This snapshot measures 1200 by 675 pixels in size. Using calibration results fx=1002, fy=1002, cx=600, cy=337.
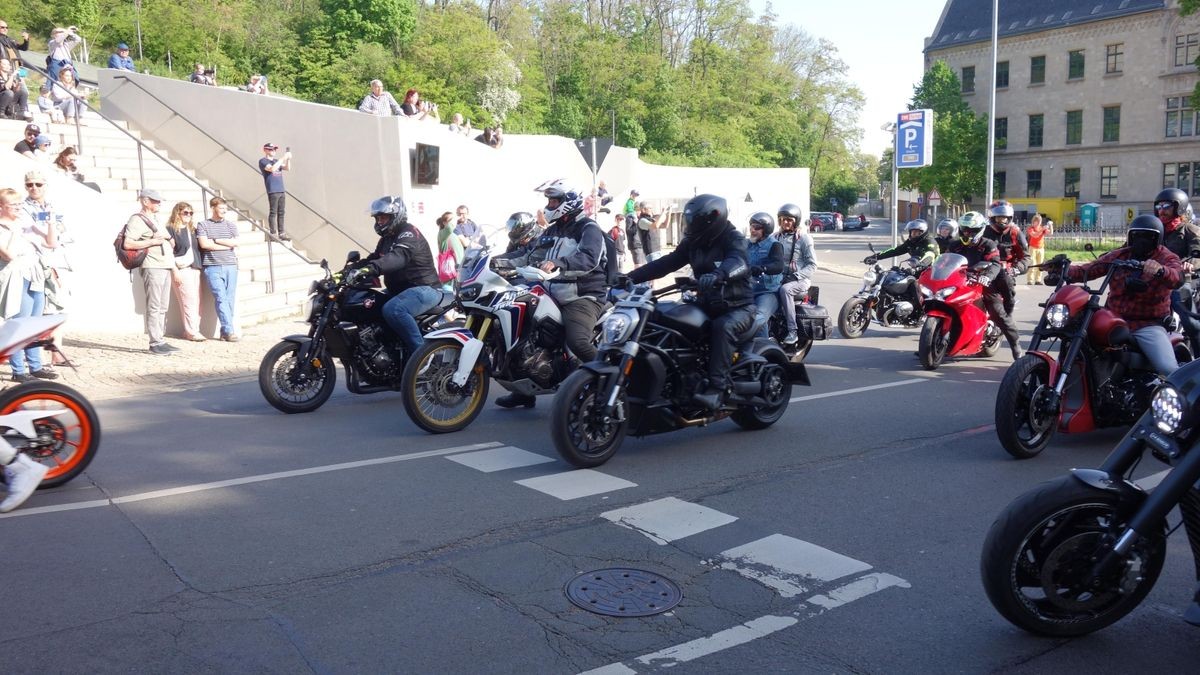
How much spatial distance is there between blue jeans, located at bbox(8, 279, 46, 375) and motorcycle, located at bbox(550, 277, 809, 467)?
22.6 ft

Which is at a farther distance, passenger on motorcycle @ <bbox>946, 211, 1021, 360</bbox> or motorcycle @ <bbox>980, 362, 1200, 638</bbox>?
passenger on motorcycle @ <bbox>946, 211, 1021, 360</bbox>

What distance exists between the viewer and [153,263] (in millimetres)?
12562

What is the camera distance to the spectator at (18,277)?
10438mm

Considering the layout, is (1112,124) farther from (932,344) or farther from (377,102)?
(932,344)

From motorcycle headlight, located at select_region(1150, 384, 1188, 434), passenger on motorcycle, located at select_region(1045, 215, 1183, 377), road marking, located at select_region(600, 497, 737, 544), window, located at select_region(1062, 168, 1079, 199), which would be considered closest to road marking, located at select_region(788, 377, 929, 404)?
passenger on motorcycle, located at select_region(1045, 215, 1183, 377)

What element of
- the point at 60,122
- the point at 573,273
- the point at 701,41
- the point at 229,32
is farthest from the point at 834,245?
the point at 573,273

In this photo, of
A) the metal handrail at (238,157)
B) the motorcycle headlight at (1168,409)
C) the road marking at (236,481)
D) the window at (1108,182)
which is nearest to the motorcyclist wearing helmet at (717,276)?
the road marking at (236,481)

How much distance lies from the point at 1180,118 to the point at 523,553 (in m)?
69.0

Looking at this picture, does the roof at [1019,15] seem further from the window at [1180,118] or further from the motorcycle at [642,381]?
the motorcycle at [642,381]

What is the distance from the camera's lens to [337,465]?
7117 mm

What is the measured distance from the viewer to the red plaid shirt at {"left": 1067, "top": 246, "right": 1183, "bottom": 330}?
7406 mm

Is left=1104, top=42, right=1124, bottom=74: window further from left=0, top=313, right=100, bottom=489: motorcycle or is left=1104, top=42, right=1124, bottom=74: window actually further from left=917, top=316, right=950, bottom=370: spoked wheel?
left=0, top=313, right=100, bottom=489: motorcycle

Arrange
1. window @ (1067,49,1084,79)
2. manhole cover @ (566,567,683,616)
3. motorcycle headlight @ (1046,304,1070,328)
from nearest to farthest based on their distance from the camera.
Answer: manhole cover @ (566,567,683,616), motorcycle headlight @ (1046,304,1070,328), window @ (1067,49,1084,79)

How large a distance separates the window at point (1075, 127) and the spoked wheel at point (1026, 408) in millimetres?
67653
